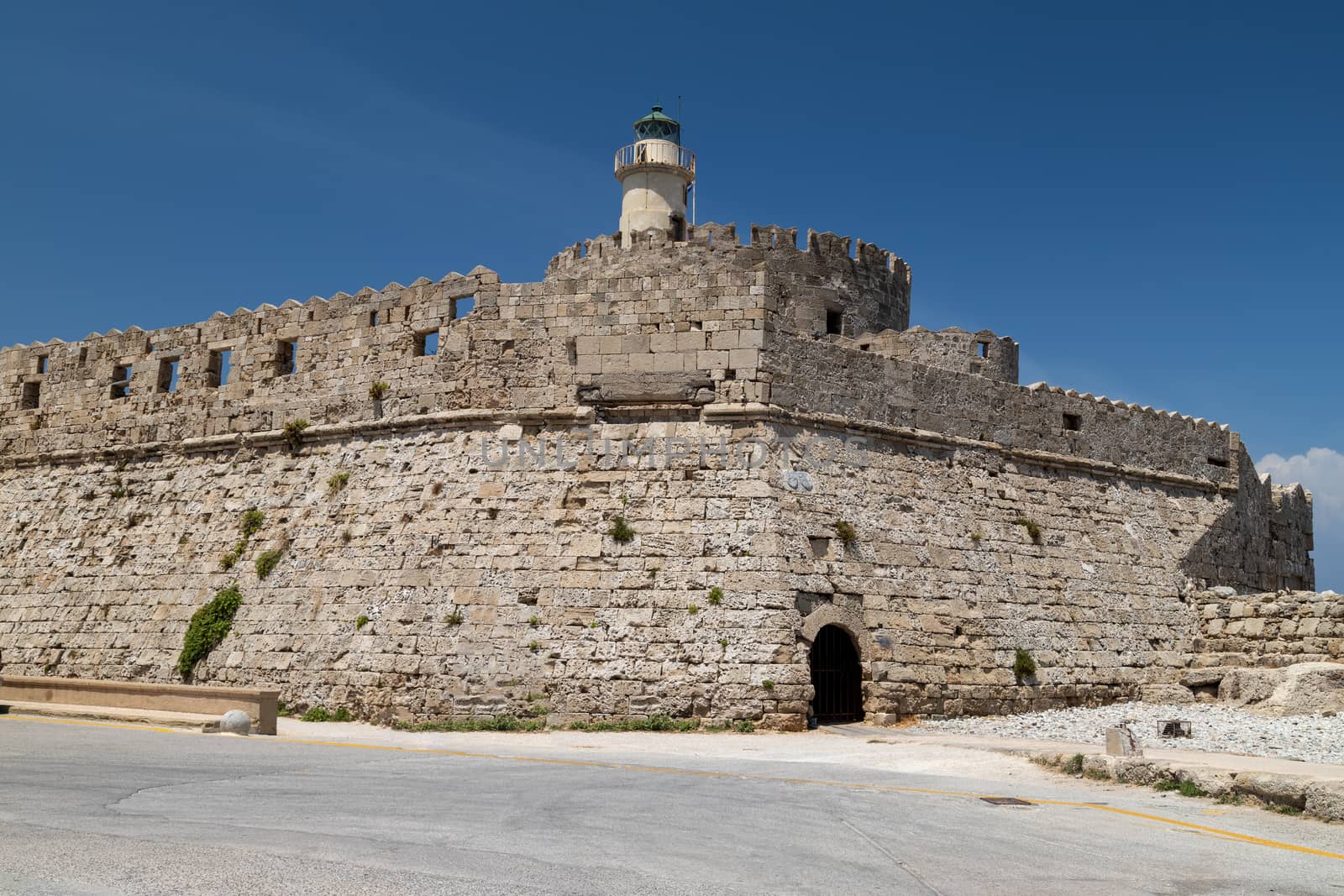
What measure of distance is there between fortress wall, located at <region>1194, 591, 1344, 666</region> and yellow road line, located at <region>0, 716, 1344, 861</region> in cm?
1120

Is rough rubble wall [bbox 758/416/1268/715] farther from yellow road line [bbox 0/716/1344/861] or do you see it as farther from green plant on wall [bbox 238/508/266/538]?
green plant on wall [bbox 238/508/266/538]

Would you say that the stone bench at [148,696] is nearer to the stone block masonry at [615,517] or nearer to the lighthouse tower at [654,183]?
the stone block masonry at [615,517]

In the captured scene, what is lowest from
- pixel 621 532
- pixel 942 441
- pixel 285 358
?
pixel 621 532

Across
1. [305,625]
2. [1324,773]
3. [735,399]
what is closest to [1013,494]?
[735,399]

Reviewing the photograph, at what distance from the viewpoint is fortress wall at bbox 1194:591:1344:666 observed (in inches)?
741

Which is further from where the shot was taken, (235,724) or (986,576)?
(986,576)

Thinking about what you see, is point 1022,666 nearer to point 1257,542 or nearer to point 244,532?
point 1257,542

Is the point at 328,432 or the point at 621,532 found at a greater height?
the point at 328,432

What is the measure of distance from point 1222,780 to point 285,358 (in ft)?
54.3

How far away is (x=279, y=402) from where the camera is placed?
2066 cm

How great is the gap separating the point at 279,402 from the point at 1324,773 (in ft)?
54.6

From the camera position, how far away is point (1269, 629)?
19578 millimetres

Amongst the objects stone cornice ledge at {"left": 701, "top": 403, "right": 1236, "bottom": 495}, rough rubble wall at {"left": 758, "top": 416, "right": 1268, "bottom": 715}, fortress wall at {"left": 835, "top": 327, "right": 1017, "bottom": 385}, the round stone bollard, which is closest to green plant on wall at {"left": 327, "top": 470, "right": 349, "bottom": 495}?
the round stone bollard

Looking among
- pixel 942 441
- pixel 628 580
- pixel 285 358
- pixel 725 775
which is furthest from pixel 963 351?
pixel 725 775
